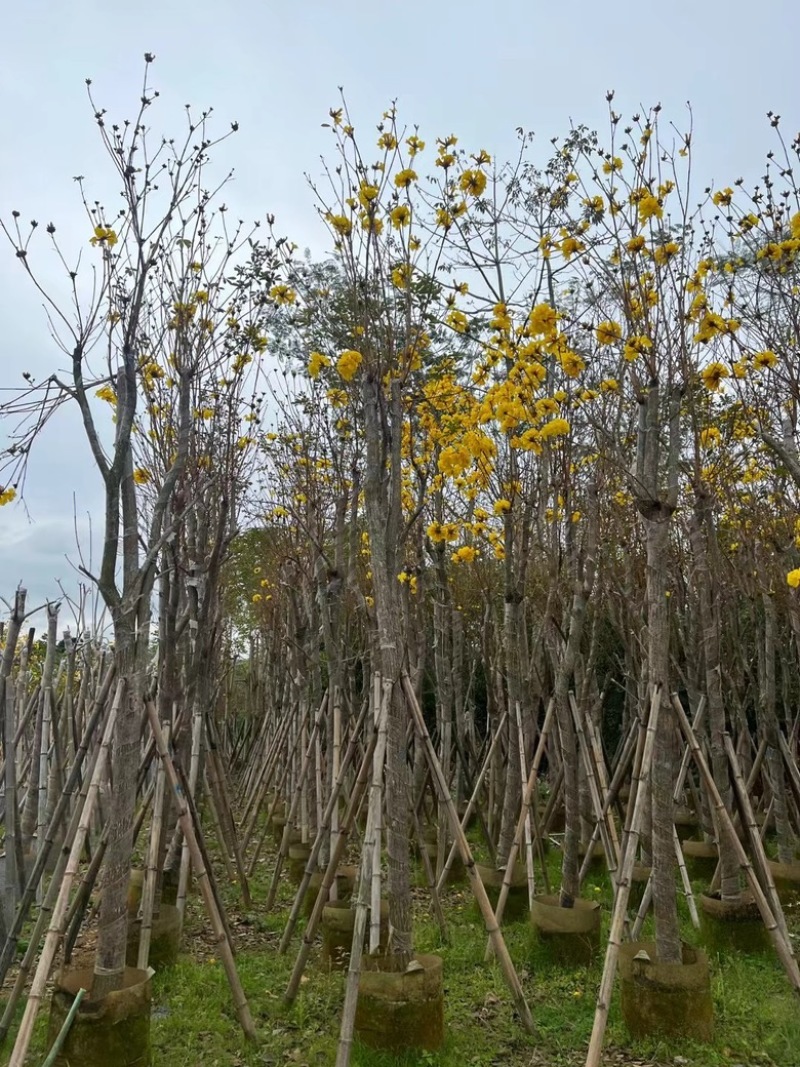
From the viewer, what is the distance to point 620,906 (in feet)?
13.4

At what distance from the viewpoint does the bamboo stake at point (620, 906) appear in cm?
372

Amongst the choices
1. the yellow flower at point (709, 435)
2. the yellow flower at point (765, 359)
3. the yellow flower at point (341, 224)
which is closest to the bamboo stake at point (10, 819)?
the yellow flower at point (341, 224)

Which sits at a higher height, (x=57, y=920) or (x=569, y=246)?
(x=569, y=246)

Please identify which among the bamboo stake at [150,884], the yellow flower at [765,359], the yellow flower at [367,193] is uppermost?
the yellow flower at [367,193]

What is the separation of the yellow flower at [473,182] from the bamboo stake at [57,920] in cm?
340

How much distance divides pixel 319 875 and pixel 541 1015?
7.49 feet

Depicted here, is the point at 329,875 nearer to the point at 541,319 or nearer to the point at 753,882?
the point at 753,882

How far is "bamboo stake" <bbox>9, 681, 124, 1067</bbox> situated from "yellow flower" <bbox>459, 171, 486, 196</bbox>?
3.40 m

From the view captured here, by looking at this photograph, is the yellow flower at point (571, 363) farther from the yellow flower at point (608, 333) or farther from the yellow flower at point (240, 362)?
the yellow flower at point (240, 362)

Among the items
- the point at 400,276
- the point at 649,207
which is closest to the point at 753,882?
the point at 649,207

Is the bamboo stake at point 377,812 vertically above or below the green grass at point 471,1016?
above

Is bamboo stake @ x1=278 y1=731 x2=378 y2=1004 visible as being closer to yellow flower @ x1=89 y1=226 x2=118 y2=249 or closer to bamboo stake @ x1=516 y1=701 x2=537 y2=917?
bamboo stake @ x1=516 y1=701 x2=537 y2=917

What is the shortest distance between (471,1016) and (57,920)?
247 cm

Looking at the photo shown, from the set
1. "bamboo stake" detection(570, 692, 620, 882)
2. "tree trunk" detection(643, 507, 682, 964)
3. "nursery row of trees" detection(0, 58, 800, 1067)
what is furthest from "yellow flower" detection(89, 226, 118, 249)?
"bamboo stake" detection(570, 692, 620, 882)
